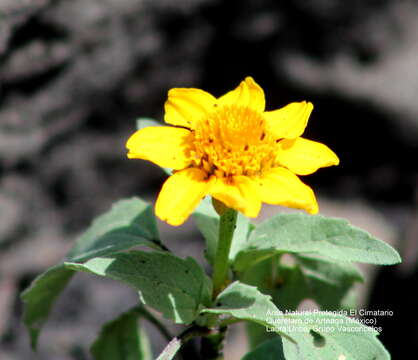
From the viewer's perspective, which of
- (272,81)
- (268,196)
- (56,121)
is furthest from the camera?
(272,81)

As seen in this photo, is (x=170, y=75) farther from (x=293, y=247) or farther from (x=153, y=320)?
(x=293, y=247)

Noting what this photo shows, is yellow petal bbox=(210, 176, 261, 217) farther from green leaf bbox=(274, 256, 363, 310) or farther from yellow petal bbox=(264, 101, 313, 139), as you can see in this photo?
green leaf bbox=(274, 256, 363, 310)

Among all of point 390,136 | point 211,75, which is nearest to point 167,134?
point 211,75

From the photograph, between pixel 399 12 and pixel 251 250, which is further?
pixel 399 12

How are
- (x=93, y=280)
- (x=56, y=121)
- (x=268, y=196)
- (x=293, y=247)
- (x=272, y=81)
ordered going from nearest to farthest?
(x=268, y=196) < (x=293, y=247) < (x=56, y=121) < (x=93, y=280) < (x=272, y=81)

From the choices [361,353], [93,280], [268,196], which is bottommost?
[93,280]

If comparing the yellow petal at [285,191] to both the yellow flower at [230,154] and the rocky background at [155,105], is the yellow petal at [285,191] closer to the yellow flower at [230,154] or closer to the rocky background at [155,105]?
the yellow flower at [230,154]

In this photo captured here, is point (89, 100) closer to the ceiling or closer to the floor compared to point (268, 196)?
closer to the floor
